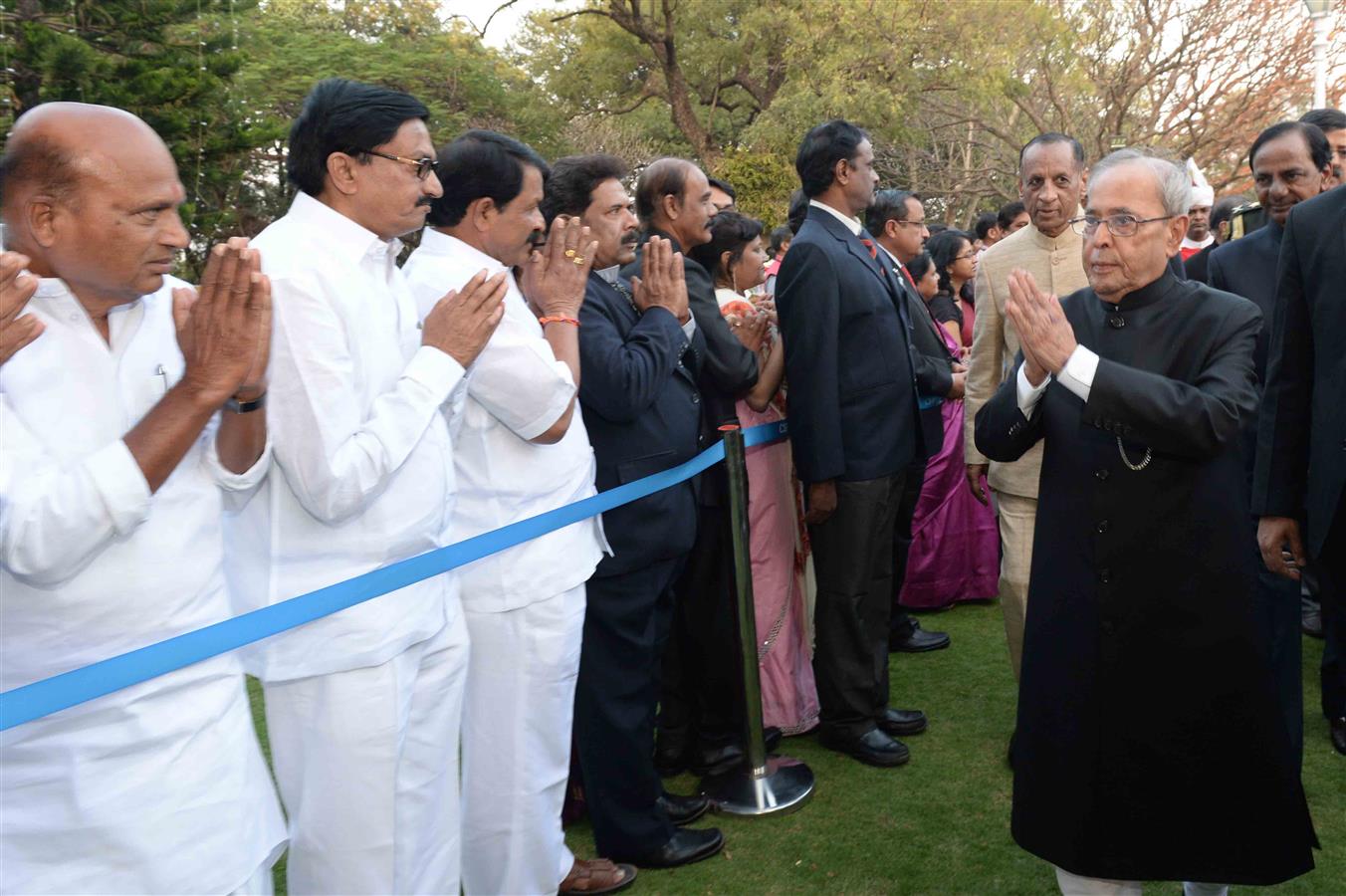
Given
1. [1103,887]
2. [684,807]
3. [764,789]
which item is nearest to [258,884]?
[1103,887]

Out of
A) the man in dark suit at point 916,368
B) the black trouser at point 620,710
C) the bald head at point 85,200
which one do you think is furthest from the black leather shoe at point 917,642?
the bald head at point 85,200

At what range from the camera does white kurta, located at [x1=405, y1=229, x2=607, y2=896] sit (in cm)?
305

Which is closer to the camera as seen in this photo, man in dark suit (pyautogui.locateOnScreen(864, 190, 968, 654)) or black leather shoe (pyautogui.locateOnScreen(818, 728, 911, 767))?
black leather shoe (pyautogui.locateOnScreen(818, 728, 911, 767))

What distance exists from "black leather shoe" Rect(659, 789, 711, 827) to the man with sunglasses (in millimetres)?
1418

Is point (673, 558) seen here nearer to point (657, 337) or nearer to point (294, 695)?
point (657, 337)

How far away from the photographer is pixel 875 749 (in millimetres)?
4457

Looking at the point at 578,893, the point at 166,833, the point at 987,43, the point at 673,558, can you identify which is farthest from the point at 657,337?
the point at 987,43

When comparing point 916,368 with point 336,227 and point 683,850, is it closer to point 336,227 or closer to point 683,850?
point 683,850

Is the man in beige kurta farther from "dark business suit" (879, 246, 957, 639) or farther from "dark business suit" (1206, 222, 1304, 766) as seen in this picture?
"dark business suit" (1206, 222, 1304, 766)

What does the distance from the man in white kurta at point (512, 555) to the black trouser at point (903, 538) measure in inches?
74.0

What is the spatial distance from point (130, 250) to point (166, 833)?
3.18ft

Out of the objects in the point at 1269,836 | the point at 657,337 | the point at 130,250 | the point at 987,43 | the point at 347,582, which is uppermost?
the point at 987,43

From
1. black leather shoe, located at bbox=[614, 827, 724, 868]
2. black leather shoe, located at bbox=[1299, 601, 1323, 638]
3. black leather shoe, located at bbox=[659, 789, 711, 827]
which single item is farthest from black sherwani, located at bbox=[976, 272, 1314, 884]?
black leather shoe, located at bbox=[1299, 601, 1323, 638]

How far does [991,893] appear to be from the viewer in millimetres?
3477
